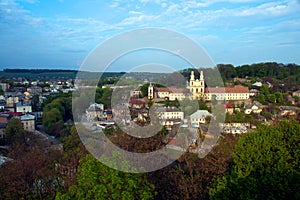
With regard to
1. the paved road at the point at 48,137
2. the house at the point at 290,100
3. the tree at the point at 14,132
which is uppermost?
the house at the point at 290,100

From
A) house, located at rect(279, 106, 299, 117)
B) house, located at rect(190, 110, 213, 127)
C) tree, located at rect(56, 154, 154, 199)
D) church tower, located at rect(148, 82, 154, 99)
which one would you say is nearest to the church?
church tower, located at rect(148, 82, 154, 99)

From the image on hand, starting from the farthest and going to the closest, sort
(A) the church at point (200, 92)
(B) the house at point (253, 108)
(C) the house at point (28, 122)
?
(A) the church at point (200, 92) → (B) the house at point (253, 108) → (C) the house at point (28, 122)

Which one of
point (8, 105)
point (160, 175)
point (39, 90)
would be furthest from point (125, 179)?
point (39, 90)

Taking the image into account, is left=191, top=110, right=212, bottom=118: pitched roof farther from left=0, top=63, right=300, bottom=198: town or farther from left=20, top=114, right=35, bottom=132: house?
left=20, top=114, right=35, bottom=132: house

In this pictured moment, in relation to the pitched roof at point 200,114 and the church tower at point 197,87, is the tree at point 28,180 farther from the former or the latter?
the church tower at point 197,87

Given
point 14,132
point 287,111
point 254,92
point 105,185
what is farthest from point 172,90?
point 105,185

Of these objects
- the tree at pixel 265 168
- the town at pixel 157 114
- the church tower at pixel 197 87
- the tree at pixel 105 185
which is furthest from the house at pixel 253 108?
the tree at pixel 105 185
